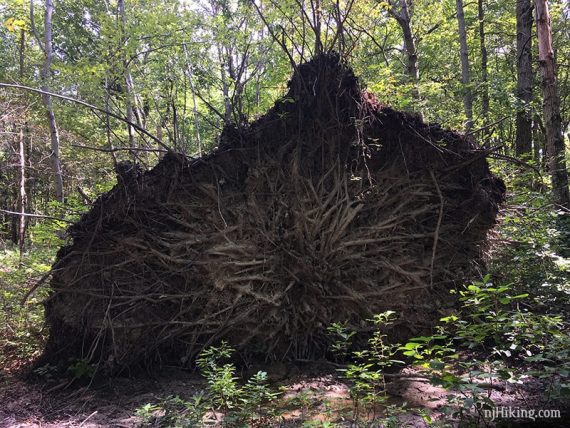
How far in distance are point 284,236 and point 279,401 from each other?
209cm

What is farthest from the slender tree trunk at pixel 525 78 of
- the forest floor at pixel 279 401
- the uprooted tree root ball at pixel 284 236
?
the forest floor at pixel 279 401

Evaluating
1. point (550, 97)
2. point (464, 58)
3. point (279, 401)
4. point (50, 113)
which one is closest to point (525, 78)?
point (550, 97)

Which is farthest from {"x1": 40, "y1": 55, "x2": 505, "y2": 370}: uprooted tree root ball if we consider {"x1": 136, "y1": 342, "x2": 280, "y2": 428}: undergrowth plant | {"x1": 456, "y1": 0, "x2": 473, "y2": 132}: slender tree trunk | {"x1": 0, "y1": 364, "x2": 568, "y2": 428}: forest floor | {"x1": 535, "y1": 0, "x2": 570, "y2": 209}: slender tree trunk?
{"x1": 456, "y1": 0, "x2": 473, "y2": 132}: slender tree trunk

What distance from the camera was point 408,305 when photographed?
5.20m

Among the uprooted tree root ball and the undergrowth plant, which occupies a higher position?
the uprooted tree root ball

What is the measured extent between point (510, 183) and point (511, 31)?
904cm

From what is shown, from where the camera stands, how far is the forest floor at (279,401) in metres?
3.50

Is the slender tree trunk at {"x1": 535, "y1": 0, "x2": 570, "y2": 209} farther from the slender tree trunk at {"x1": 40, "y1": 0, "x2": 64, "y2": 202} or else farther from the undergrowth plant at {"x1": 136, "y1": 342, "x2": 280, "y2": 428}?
the slender tree trunk at {"x1": 40, "y1": 0, "x2": 64, "y2": 202}

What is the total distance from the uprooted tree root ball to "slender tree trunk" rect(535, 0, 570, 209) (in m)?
2.06

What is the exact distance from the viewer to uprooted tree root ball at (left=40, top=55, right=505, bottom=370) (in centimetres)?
515

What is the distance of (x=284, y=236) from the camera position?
5262 millimetres

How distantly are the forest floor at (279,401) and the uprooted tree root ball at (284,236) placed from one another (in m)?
0.36

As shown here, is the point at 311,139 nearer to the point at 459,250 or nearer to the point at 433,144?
the point at 433,144

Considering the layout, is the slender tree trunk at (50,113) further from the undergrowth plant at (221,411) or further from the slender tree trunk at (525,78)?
the slender tree trunk at (525,78)
